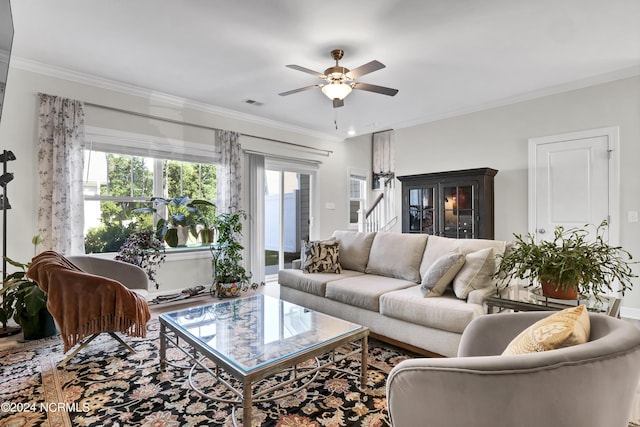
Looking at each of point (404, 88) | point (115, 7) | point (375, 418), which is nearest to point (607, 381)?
point (375, 418)

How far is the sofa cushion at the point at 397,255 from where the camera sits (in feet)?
10.3

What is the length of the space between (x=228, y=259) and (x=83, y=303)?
2.23 metres

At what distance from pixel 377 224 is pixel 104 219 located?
16.4 ft

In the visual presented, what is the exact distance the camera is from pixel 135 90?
12.9 feet

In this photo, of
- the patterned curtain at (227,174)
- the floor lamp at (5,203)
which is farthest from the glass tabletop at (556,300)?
the floor lamp at (5,203)

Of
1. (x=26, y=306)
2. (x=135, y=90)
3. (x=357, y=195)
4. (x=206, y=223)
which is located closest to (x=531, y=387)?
(x=26, y=306)

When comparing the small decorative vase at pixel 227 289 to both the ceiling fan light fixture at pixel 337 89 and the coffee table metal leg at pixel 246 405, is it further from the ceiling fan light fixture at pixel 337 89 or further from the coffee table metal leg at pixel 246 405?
the coffee table metal leg at pixel 246 405

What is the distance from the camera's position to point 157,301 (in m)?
3.94

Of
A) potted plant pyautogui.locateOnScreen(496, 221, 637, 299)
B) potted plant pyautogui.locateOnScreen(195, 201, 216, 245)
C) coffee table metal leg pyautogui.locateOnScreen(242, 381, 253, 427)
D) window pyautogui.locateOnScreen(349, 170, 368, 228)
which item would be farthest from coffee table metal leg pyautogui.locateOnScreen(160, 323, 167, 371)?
window pyautogui.locateOnScreen(349, 170, 368, 228)

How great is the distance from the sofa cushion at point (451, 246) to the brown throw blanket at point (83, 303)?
7.85ft

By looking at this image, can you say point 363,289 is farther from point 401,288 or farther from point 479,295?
point 479,295

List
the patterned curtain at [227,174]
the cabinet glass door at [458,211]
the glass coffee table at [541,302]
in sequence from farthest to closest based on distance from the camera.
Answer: the patterned curtain at [227,174]
the cabinet glass door at [458,211]
the glass coffee table at [541,302]

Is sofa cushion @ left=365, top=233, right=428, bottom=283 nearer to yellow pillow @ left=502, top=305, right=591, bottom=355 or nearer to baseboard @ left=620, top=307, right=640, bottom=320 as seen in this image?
yellow pillow @ left=502, top=305, right=591, bottom=355

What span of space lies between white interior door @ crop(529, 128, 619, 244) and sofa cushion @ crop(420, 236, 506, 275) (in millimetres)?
1792
